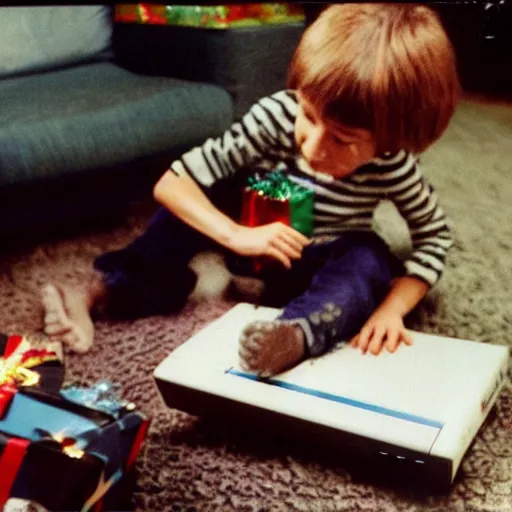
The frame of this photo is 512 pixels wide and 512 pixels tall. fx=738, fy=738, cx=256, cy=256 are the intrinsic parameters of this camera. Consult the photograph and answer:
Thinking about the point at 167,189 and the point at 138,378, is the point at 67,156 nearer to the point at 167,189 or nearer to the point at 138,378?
the point at 167,189

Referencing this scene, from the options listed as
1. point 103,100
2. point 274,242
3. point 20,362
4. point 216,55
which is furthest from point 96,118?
point 20,362

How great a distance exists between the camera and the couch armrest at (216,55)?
0.88 m

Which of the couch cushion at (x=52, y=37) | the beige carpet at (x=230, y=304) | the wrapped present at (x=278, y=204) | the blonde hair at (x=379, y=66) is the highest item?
the blonde hair at (x=379, y=66)

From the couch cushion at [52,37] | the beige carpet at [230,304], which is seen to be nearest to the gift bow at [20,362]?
the beige carpet at [230,304]

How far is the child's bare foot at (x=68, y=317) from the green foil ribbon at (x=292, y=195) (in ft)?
0.70

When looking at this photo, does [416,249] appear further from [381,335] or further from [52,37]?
[52,37]

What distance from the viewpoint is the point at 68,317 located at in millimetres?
749

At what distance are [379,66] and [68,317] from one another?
0.39m

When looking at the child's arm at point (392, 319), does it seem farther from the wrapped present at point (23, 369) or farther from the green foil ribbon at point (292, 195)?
the wrapped present at point (23, 369)

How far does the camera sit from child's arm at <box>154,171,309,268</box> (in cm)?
72

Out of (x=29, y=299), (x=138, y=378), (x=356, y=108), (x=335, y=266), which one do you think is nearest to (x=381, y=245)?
(x=335, y=266)

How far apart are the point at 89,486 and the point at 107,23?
599mm

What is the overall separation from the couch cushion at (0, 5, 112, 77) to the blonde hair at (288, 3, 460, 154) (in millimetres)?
273

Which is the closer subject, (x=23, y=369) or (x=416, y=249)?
(x=23, y=369)
